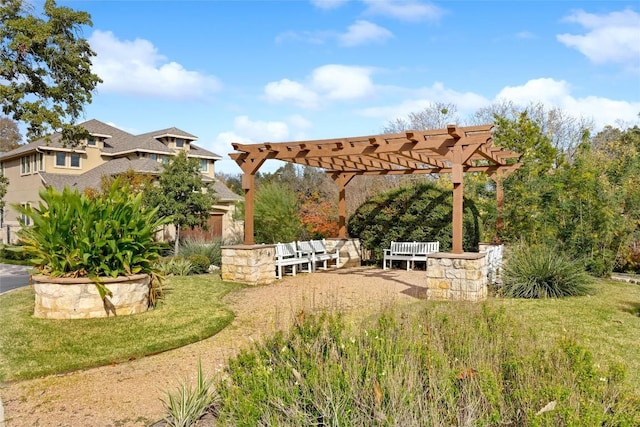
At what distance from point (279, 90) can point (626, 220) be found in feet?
33.2

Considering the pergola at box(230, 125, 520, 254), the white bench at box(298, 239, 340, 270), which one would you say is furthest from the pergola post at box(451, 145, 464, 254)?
the white bench at box(298, 239, 340, 270)

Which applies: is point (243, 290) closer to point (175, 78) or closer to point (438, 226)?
point (438, 226)

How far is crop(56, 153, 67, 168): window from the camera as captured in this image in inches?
979

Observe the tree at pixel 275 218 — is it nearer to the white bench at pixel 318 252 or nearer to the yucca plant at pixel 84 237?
the white bench at pixel 318 252

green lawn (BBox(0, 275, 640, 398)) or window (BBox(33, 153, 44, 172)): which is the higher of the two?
window (BBox(33, 153, 44, 172))

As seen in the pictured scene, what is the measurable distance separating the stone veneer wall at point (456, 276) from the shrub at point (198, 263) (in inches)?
247

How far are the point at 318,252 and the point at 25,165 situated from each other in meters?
21.9

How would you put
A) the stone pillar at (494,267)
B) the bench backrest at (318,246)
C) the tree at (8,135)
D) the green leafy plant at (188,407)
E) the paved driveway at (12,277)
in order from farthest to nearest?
1. the tree at (8,135)
2. the bench backrest at (318,246)
3. the paved driveway at (12,277)
4. the stone pillar at (494,267)
5. the green leafy plant at (188,407)

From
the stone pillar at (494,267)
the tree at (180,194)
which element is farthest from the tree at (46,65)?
the stone pillar at (494,267)

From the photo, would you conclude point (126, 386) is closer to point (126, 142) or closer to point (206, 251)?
point (206, 251)

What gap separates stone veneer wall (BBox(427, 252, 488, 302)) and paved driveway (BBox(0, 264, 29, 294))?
906 centimetres

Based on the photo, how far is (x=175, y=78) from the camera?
13664 mm

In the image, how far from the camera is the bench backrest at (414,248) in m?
12.7

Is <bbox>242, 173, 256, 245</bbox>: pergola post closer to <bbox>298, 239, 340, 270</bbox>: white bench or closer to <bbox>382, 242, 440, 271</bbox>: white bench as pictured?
<bbox>298, 239, 340, 270</bbox>: white bench
